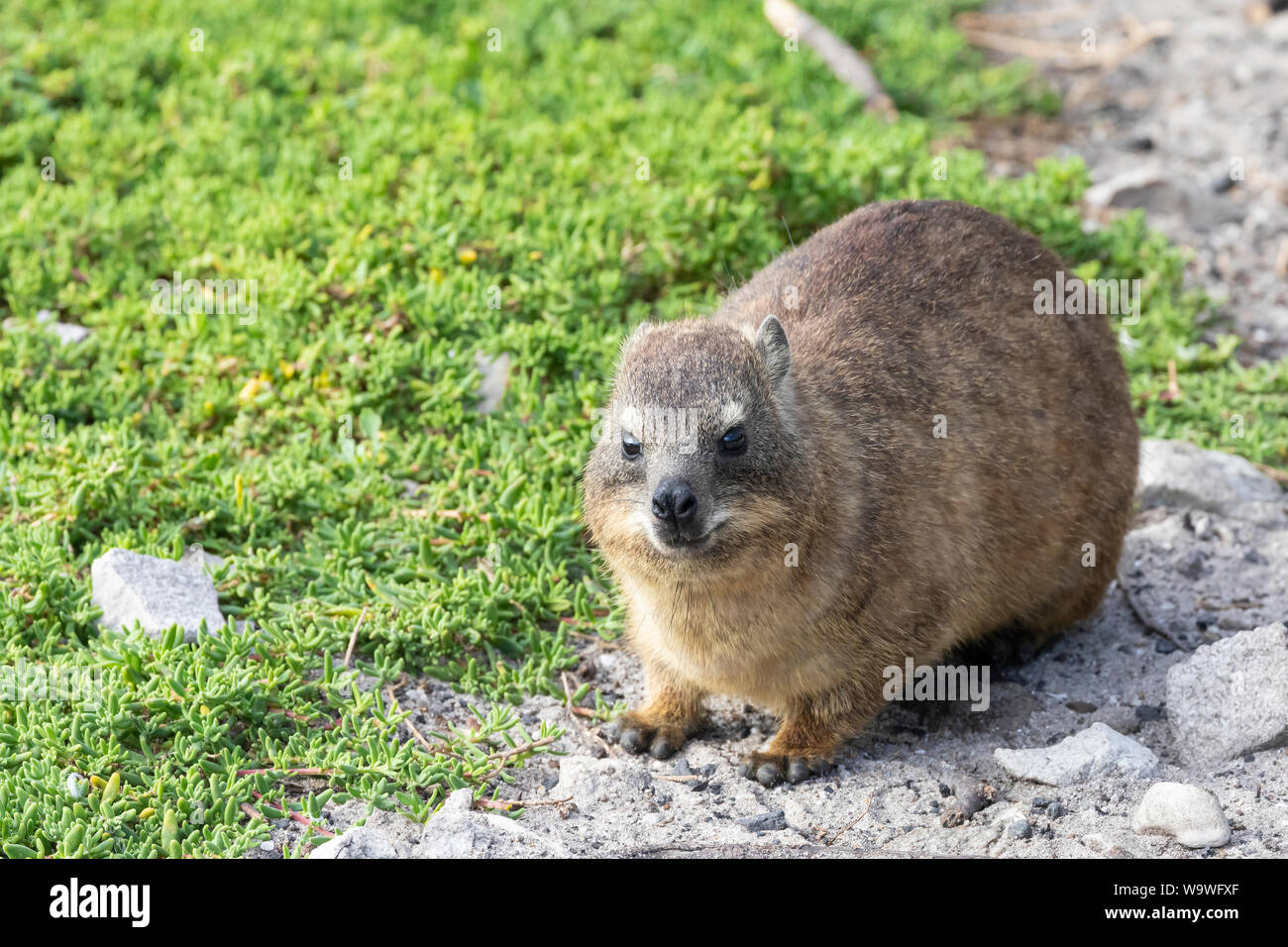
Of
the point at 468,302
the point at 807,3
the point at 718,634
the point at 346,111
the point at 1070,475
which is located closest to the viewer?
the point at 718,634

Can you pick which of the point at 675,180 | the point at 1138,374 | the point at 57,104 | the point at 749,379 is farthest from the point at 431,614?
the point at 57,104

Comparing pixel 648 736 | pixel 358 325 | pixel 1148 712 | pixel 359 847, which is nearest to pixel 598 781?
pixel 648 736

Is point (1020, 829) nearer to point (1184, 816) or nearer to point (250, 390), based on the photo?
point (1184, 816)

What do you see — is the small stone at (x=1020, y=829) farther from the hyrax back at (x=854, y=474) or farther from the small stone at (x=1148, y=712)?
the small stone at (x=1148, y=712)

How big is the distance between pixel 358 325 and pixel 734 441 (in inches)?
101

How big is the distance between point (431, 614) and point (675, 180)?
305 cm

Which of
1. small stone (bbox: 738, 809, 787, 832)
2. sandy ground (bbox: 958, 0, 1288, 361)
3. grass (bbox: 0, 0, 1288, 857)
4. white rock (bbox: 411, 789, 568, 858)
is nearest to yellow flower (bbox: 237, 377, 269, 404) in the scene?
grass (bbox: 0, 0, 1288, 857)

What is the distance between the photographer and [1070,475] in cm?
537

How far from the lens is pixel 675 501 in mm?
4184

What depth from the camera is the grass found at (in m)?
4.67

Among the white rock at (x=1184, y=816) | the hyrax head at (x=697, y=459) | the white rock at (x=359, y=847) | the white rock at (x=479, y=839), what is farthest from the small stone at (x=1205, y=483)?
the white rock at (x=359, y=847)

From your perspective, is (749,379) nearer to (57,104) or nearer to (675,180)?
(675,180)

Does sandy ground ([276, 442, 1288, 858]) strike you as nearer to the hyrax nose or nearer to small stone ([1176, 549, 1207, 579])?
small stone ([1176, 549, 1207, 579])

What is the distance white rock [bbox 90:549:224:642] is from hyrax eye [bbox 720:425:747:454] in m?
1.96
